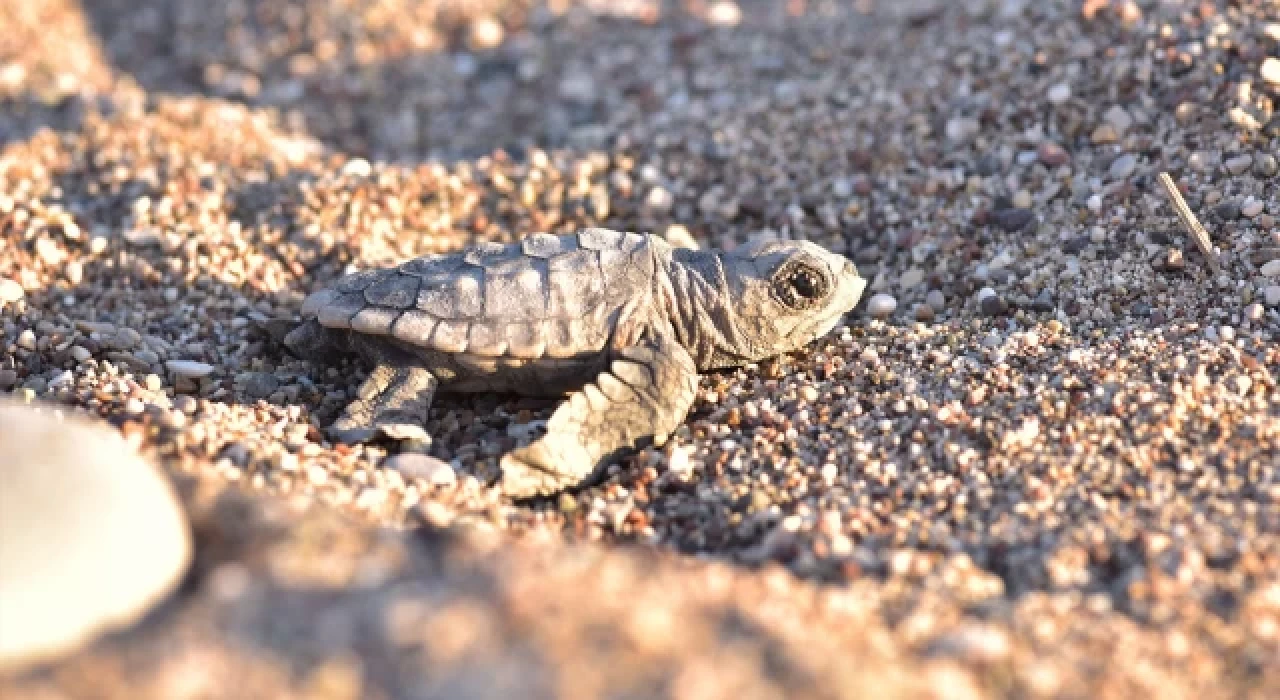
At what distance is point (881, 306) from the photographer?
16.6 ft

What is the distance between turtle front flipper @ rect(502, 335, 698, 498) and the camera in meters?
4.09

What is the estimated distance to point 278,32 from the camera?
7980mm

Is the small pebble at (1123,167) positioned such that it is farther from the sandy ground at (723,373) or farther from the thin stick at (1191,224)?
the thin stick at (1191,224)

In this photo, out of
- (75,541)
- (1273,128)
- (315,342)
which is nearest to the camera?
(75,541)

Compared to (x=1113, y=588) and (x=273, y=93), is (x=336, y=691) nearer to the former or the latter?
(x=1113, y=588)

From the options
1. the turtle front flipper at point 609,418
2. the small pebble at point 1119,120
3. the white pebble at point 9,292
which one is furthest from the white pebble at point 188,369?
the small pebble at point 1119,120

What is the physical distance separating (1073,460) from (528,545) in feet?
6.32

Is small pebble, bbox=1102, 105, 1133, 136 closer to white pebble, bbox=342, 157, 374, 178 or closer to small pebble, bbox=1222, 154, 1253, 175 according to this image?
small pebble, bbox=1222, 154, 1253, 175

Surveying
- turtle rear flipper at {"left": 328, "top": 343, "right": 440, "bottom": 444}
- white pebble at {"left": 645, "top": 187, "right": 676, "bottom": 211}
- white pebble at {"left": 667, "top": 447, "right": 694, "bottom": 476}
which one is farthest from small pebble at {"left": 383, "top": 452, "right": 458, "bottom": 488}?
white pebble at {"left": 645, "top": 187, "right": 676, "bottom": 211}

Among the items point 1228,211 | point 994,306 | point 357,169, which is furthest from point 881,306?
point 357,169

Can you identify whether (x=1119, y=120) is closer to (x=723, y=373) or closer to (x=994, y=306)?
(x=994, y=306)

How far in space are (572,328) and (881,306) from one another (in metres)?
1.48

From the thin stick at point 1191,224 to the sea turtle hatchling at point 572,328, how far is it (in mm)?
1408

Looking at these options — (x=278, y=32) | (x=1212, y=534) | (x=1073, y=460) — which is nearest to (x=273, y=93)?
(x=278, y=32)
